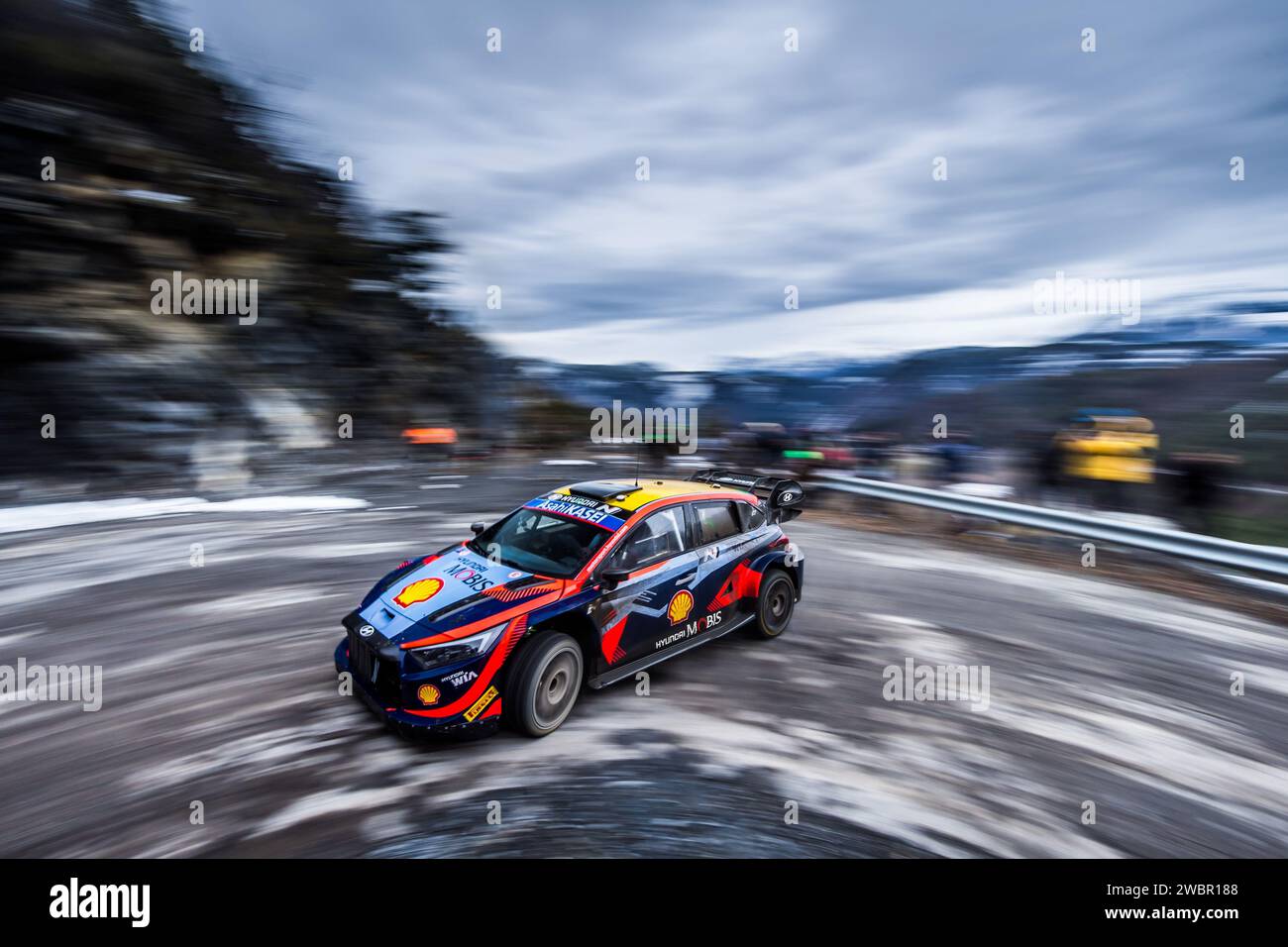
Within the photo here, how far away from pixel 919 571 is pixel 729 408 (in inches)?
351

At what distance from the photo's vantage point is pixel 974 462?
1199 cm

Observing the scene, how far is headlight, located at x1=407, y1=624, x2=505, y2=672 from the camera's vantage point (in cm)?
367

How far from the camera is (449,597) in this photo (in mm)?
4047

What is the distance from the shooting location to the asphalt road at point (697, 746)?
3221mm

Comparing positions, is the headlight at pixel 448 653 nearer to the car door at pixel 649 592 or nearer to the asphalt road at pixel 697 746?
the asphalt road at pixel 697 746

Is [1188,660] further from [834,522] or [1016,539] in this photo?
[834,522]

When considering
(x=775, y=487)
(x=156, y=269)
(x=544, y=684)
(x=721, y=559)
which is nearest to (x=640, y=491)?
(x=721, y=559)

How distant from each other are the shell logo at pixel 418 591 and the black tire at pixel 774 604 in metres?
2.61

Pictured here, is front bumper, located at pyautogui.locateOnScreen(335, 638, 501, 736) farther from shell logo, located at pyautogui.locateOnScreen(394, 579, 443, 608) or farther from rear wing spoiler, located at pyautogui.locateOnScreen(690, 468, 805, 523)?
rear wing spoiler, located at pyautogui.locateOnScreen(690, 468, 805, 523)

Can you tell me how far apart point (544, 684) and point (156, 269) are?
14.6m

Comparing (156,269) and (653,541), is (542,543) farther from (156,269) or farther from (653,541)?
→ (156,269)

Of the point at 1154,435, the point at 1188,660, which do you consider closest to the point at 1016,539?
the point at 1154,435

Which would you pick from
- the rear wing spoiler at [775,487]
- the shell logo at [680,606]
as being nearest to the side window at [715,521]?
the shell logo at [680,606]
